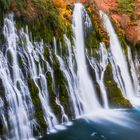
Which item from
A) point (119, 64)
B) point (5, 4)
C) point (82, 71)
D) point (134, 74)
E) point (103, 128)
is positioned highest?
point (5, 4)

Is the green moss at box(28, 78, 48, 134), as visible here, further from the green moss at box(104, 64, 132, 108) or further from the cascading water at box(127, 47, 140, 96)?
the cascading water at box(127, 47, 140, 96)

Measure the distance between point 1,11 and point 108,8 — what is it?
9.57 meters

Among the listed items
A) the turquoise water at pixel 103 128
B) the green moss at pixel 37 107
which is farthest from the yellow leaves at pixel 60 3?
the turquoise water at pixel 103 128

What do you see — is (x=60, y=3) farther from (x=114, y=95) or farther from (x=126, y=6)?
(x=126, y=6)

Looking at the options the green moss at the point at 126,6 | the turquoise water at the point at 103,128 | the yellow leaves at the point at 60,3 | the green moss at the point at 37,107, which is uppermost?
the green moss at the point at 126,6

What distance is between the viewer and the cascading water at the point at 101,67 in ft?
54.6

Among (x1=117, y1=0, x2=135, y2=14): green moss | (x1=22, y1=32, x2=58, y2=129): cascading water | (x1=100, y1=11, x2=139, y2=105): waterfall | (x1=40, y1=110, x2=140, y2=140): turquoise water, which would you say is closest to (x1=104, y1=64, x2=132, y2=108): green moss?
→ (x1=40, y1=110, x2=140, y2=140): turquoise water

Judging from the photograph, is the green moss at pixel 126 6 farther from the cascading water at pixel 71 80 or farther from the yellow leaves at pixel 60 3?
the cascading water at pixel 71 80

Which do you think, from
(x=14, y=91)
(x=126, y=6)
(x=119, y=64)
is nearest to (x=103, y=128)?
(x=14, y=91)

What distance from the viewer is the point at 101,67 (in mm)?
17516

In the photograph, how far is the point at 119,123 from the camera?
574 inches

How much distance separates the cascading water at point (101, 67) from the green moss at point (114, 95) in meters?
0.20

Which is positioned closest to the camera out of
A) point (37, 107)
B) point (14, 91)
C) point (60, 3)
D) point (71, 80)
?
point (14, 91)

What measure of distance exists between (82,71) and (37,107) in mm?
3905
